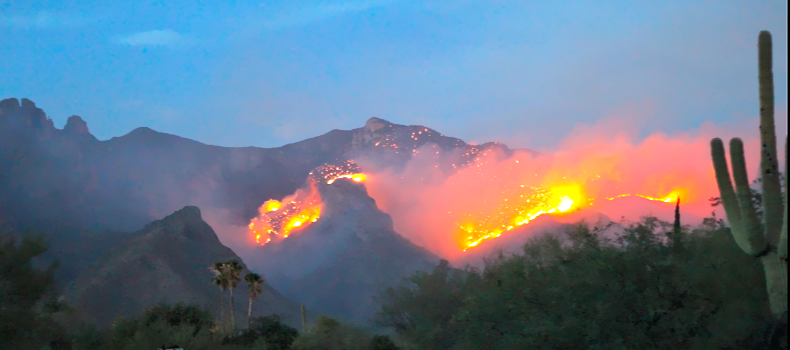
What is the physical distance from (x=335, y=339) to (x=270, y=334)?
706 inches

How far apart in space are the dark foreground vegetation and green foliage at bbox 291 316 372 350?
335 inches

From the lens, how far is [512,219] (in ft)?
271

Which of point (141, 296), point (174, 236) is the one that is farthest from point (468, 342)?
point (174, 236)

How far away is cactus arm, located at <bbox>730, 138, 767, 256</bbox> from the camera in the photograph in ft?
45.5

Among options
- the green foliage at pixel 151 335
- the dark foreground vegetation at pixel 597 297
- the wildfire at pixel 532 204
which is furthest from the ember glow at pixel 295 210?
the dark foreground vegetation at pixel 597 297

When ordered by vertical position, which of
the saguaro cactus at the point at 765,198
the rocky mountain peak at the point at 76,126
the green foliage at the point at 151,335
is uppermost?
the rocky mountain peak at the point at 76,126

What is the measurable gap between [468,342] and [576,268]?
499 centimetres

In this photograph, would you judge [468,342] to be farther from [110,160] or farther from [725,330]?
[110,160]

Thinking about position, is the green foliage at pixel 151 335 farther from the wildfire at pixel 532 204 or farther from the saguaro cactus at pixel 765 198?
the wildfire at pixel 532 204

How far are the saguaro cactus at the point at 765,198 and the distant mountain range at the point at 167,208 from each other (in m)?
83.7

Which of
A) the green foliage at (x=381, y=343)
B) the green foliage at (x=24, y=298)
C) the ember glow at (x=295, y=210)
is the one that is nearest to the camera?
the green foliage at (x=24, y=298)

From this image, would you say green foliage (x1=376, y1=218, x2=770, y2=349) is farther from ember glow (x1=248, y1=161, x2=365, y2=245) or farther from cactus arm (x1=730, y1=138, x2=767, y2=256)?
ember glow (x1=248, y1=161, x2=365, y2=245)

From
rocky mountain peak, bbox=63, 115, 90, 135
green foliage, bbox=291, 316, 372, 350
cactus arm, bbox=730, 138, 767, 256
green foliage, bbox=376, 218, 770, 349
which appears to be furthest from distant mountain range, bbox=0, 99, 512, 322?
cactus arm, bbox=730, 138, 767, 256

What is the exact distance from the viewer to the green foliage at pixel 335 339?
35.0 meters
